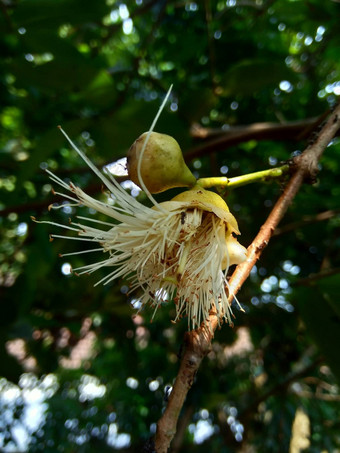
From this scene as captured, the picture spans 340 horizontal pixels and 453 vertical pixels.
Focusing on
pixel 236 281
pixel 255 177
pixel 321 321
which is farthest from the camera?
pixel 321 321

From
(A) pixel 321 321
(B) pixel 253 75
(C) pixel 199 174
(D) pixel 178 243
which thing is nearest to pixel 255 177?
(D) pixel 178 243

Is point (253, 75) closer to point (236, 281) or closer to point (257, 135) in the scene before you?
point (257, 135)

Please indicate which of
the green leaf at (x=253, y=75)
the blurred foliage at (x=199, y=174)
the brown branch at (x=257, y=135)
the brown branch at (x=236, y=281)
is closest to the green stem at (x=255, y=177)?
the brown branch at (x=236, y=281)

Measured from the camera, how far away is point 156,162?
77cm

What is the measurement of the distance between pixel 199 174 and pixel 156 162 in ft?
3.74

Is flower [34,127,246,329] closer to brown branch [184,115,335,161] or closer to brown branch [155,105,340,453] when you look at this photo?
brown branch [155,105,340,453]

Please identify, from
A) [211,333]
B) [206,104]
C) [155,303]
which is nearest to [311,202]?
[206,104]

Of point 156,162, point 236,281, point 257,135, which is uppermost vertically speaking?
point 257,135

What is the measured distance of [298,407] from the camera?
2.28 metres

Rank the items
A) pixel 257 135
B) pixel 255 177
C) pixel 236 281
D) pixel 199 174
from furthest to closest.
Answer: pixel 199 174 → pixel 257 135 → pixel 255 177 → pixel 236 281

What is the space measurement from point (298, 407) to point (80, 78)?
1995 millimetres

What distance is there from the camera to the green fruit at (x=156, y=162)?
0.77m

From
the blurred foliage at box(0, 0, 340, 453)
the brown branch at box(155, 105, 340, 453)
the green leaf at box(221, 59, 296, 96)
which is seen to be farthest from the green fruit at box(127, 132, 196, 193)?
the green leaf at box(221, 59, 296, 96)

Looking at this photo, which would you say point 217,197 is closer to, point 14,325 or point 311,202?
point 311,202
